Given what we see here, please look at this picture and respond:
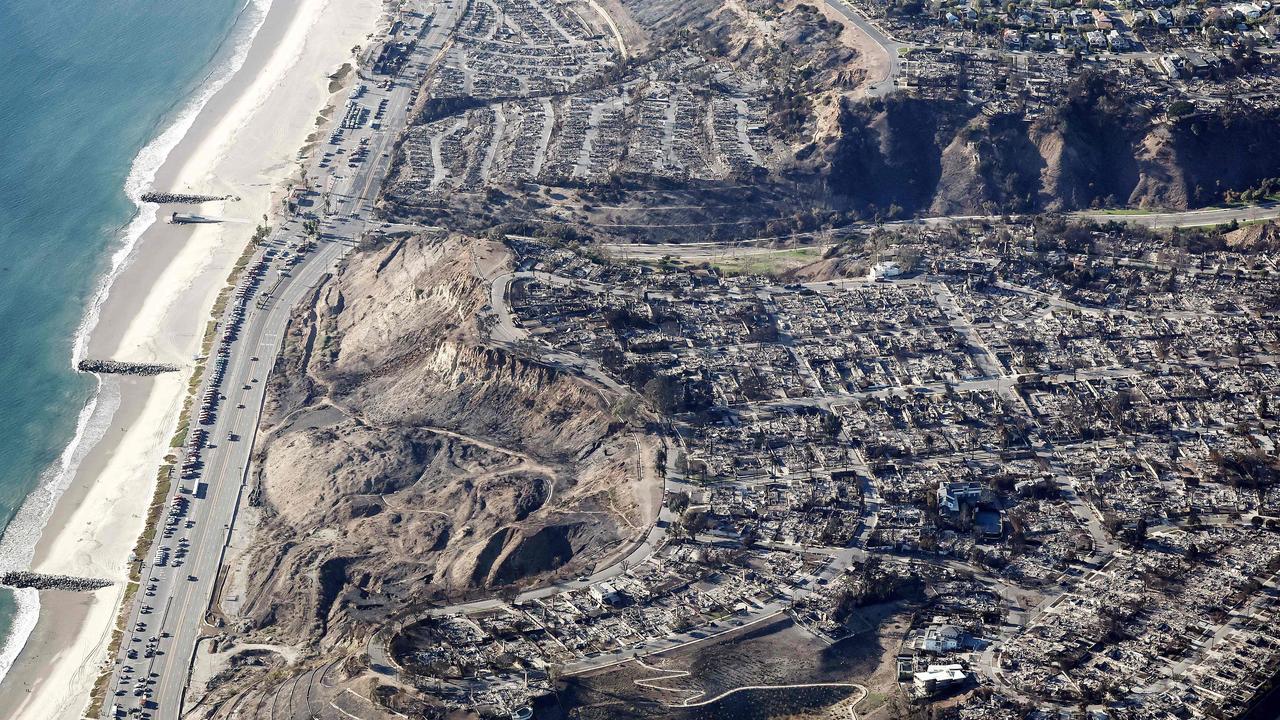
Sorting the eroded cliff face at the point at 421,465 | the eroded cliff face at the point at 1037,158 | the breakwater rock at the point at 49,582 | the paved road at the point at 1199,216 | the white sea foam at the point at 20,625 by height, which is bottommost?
the white sea foam at the point at 20,625

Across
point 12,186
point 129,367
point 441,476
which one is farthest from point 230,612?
point 12,186

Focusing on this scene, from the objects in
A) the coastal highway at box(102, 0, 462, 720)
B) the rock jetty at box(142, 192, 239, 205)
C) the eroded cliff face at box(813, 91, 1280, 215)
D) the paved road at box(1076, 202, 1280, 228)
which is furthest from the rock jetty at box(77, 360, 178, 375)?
the paved road at box(1076, 202, 1280, 228)

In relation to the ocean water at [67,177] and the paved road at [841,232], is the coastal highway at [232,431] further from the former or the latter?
the paved road at [841,232]

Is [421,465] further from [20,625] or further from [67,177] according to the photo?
[67,177]

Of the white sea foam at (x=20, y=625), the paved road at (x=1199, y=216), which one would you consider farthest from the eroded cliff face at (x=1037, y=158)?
the white sea foam at (x=20, y=625)

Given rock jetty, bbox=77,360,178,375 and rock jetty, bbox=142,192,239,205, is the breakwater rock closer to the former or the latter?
rock jetty, bbox=77,360,178,375

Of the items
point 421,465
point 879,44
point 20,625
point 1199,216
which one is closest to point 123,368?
point 20,625
